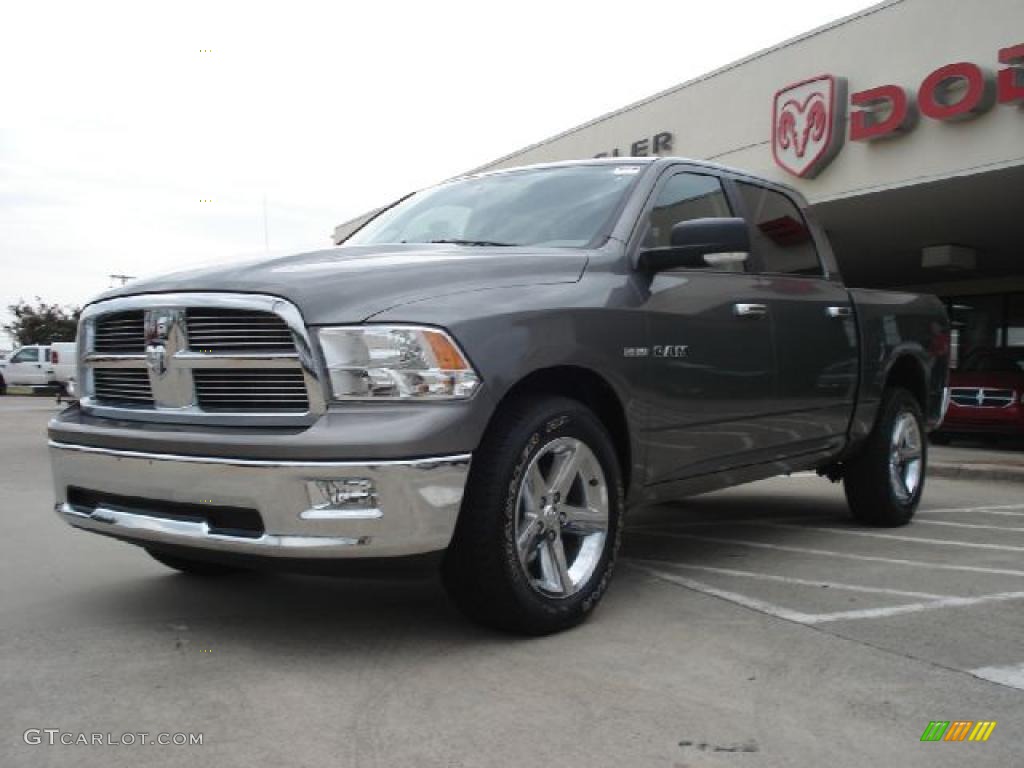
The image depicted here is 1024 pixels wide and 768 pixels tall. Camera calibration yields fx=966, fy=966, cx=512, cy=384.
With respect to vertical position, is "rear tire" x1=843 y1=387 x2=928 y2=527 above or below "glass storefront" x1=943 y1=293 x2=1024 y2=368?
above

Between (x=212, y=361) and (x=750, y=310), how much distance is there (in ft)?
8.39

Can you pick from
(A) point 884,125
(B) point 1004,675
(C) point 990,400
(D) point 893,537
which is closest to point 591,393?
(B) point 1004,675

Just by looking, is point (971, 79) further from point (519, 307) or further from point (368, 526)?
point (368, 526)

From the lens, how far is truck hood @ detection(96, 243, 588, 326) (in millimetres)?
3164

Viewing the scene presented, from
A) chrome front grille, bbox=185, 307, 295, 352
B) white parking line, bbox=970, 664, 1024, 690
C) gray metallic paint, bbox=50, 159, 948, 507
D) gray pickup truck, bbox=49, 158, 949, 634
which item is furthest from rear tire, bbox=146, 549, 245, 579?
white parking line, bbox=970, 664, 1024, 690

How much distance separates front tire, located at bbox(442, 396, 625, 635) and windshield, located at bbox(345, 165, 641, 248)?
95cm

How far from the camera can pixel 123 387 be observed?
12.0ft

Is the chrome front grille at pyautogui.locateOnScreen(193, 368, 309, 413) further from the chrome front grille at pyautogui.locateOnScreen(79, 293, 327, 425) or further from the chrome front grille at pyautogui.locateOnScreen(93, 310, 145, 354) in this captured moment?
the chrome front grille at pyautogui.locateOnScreen(93, 310, 145, 354)

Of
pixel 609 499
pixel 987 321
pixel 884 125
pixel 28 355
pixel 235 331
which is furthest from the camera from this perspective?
pixel 28 355

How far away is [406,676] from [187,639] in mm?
898

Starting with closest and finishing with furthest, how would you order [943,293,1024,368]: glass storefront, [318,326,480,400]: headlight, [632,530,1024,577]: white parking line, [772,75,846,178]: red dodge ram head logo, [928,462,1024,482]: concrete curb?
1. [318,326,480,400]: headlight
2. [632,530,1024,577]: white parking line
3. [928,462,1024,482]: concrete curb
4. [772,75,846,178]: red dodge ram head logo
5. [943,293,1024,368]: glass storefront

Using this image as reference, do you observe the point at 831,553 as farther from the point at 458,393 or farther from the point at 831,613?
the point at 458,393

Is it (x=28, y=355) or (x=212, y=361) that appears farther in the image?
(x=28, y=355)

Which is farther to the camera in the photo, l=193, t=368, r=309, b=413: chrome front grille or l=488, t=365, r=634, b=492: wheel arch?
l=488, t=365, r=634, b=492: wheel arch
